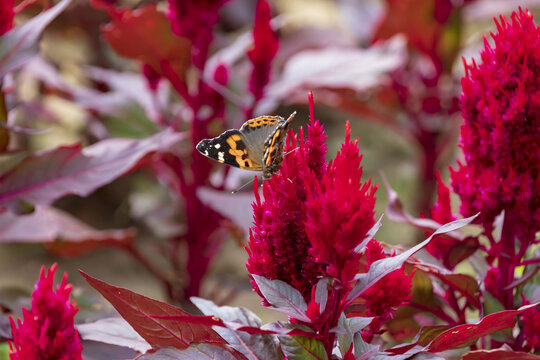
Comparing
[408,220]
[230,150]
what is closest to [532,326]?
[408,220]

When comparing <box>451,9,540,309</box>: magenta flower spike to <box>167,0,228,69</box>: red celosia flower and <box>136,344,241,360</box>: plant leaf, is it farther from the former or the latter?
<box>167,0,228,69</box>: red celosia flower

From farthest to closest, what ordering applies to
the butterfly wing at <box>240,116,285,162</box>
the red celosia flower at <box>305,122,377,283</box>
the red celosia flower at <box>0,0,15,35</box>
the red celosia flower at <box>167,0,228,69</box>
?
1. the red celosia flower at <box>167,0,228,69</box>
2. the red celosia flower at <box>0,0,15,35</box>
3. the butterfly wing at <box>240,116,285,162</box>
4. the red celosia flower at <box>305,122,377,283</box>

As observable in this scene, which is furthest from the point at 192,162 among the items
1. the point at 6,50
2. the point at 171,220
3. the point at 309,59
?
the point at 6,50

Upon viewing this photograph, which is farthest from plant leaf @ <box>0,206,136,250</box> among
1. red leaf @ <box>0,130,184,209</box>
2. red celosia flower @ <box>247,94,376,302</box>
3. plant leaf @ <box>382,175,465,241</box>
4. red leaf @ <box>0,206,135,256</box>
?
red celosia flower @ <box>247,94,376,302</box>

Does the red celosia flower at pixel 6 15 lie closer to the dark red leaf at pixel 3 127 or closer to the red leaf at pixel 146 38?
the dark red leaf at pixel 3 127

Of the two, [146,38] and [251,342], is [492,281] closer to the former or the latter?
[251,342]

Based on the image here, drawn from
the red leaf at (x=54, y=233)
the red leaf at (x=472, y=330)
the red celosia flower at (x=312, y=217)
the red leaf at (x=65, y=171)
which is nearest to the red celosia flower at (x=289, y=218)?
the red celosia flower at (x=312, y=217)

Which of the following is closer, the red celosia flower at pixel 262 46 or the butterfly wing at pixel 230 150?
the butterfly wing at pixel 230 150
